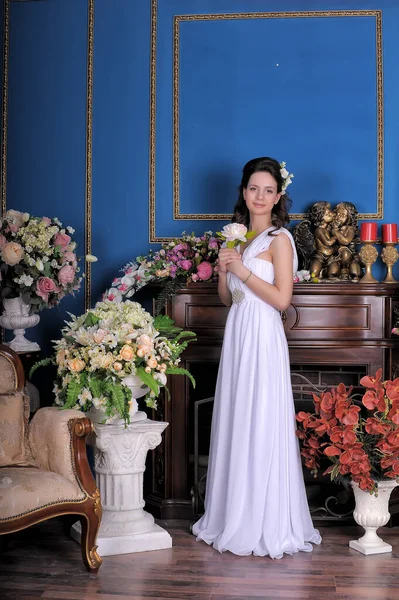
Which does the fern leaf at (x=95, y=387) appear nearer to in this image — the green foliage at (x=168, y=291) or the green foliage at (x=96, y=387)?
the green foliage at (x=96, y=387)

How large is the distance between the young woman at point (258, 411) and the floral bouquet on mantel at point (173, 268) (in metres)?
0.43

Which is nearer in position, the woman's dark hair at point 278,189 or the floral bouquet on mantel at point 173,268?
the woman's dark hair at point 278,189

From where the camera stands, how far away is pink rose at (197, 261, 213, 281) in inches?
178

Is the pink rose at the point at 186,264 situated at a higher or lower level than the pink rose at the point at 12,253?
lower

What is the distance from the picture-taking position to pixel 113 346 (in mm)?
3854

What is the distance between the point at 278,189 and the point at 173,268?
78 cm

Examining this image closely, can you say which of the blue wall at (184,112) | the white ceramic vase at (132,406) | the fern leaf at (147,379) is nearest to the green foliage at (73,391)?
the white ceramic vase at (132,406)

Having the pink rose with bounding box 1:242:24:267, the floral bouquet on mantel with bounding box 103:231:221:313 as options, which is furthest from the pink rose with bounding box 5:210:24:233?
the floral bouquet on mantel with bounding box 103:231:221:313

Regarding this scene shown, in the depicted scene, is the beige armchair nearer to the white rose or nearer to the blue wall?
the white rose

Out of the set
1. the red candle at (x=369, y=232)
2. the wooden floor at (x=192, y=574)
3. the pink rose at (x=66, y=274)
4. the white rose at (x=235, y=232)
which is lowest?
the wooden floor at (x=192, y=574)

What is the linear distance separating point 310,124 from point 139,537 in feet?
8.47

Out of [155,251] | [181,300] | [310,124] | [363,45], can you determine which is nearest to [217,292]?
[181,300]

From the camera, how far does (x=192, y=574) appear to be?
12.1 ft

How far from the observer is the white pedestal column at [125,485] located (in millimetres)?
4023
